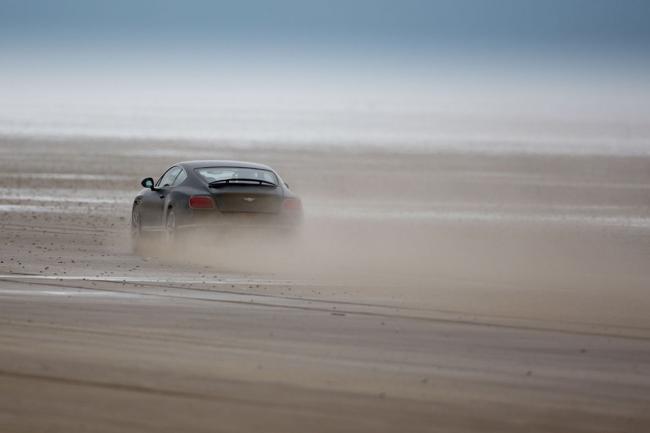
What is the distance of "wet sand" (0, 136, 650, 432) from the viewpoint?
30.8 feet

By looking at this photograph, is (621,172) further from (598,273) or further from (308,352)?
(308,352)

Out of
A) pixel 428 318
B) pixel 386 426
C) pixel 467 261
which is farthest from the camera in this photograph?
pixel 467 261

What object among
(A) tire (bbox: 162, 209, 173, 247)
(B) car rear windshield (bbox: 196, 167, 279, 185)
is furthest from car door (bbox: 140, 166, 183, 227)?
(B) car rear windshield (bbox: 196, 167, 279, 185)

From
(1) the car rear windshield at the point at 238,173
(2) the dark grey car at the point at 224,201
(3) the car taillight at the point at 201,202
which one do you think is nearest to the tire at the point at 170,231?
(2) the dark grey car at the point at 224,201

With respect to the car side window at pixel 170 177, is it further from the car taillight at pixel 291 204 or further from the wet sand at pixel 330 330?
the car taillight at pixel 291 204

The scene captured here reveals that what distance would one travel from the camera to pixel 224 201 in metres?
20.4

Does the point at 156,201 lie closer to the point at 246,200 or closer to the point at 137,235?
the point at 137,235

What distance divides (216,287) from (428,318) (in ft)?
10.4

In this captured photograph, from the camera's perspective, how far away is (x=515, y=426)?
9070 millimetres

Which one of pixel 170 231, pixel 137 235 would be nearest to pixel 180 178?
pixel 170 231

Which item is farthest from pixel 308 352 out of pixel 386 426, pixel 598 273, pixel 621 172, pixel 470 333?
pixel 621 172

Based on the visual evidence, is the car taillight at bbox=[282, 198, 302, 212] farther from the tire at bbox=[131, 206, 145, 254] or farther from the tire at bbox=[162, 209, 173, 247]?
the tire at bbox=[131, 206, 145, 254]

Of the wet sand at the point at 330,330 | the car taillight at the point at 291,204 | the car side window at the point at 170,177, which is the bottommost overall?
the wet sand at the point at 330,330

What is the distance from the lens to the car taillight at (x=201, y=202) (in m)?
20.4
